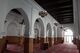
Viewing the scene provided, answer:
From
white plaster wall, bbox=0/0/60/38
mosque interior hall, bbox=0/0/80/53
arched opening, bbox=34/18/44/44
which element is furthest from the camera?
arched opening, bbox=34/18/44/44

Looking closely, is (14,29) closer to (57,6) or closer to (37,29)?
(57,6)

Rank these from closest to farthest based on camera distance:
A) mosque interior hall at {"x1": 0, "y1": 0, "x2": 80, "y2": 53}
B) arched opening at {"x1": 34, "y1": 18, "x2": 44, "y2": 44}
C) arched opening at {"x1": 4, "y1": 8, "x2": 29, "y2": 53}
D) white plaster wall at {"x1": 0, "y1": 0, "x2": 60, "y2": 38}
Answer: white plaster wall at {"x1": 0, "y1": 0, "x2": 60, "y2": 38}, mosque interior hall at {"x1": 0, "y1": 0, "x2": 80, "y2": 53}, arched opening at {"x1": 34, "y1": 18, "x2": 44, "y2": 44}, arched opening at {"x1": 4, "y1": 8, "x2": 29, "y2": 53}

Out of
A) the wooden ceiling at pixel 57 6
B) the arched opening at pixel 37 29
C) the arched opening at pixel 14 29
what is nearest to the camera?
the wooden ceiling at pixel 57 6

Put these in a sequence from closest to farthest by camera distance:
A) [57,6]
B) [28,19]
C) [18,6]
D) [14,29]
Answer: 1. [18,6]
2. [28,19]
3. [57,6]
4. [14,29]

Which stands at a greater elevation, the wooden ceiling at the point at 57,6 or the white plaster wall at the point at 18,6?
the wooden ceiling at the point at 57,6

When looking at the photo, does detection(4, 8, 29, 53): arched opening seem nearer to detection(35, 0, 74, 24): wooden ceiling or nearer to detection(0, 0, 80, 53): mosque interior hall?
detection(0, 0, 80, 53): mosque interior hall

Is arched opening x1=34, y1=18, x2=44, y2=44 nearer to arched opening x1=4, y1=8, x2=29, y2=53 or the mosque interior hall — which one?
the mosque interior hall

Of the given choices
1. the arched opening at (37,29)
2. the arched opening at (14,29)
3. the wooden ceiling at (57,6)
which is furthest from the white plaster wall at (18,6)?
the arched opening at (14,29)

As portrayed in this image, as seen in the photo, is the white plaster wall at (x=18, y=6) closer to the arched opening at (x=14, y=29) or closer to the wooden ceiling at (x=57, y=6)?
the wooden ceiling at (x=57, y=6)

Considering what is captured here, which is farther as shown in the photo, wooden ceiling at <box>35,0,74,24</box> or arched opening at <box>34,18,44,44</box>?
arched opening at <box>34,18,44,44</box>

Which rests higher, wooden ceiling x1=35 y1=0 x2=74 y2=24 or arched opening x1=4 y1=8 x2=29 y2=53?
wooden ceiling x1=35 y1=0 x2=74 y2=24

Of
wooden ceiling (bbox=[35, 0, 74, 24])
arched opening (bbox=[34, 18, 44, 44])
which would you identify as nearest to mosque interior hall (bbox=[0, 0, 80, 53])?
wooden ceiling (bbox=[35, 0, 74, 24])

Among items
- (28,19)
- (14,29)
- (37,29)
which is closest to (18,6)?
(28,19)

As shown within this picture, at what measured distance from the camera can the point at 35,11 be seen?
9.55 m
